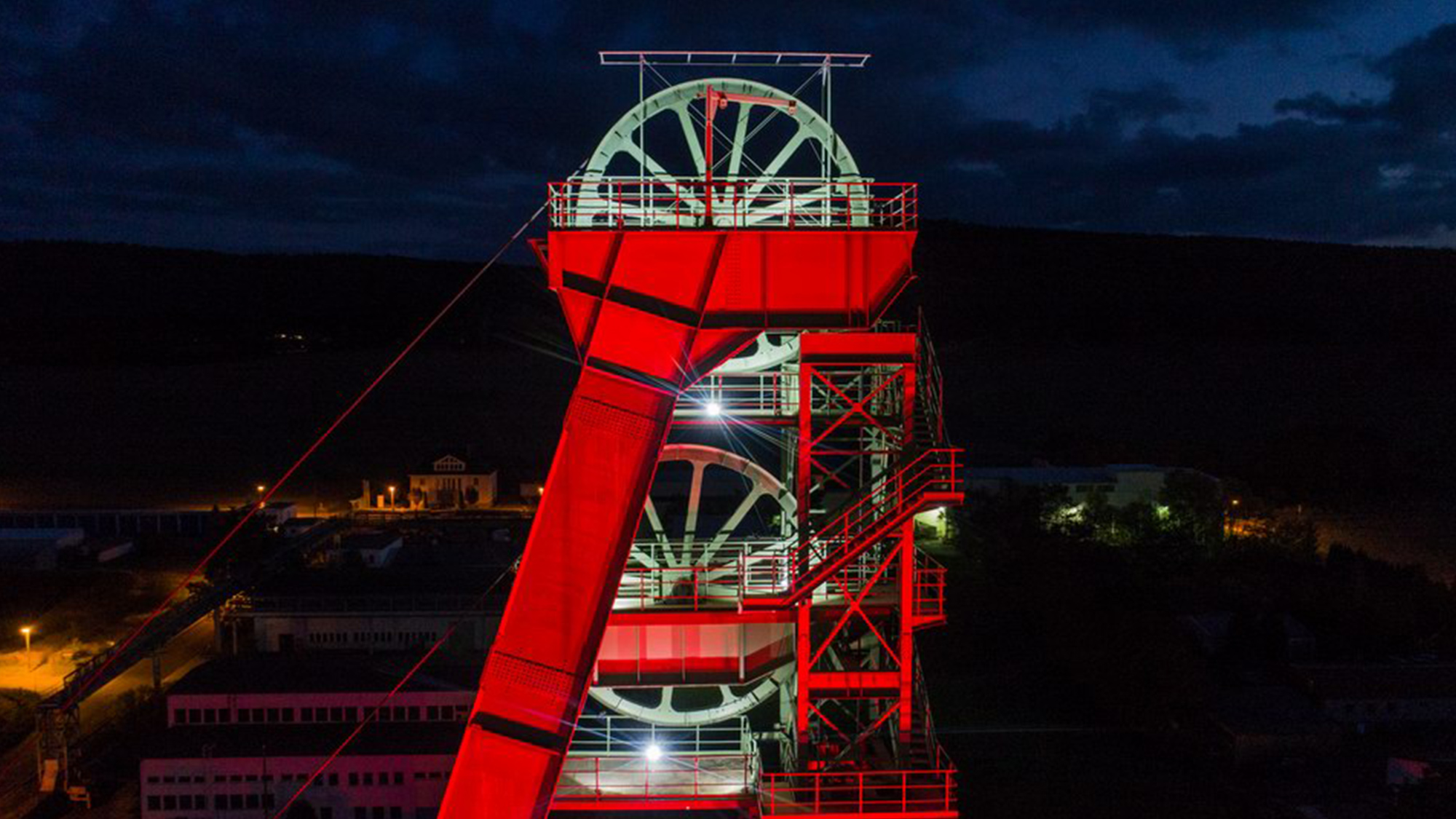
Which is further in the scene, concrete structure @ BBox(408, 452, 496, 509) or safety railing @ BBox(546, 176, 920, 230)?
concrete structure @ BBox(408, 452, 496, 509)

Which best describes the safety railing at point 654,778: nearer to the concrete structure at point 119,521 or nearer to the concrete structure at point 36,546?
the concrete structure at point 36,546

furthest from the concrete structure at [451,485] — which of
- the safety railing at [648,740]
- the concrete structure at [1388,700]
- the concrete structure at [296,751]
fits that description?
the concrete structure at [1388,700]

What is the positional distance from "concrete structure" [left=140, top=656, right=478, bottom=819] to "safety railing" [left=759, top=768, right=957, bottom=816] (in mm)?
10119

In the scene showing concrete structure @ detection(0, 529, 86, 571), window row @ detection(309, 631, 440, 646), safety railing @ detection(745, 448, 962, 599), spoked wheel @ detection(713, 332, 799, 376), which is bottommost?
window row @ detection(309, 631, 440, 646)

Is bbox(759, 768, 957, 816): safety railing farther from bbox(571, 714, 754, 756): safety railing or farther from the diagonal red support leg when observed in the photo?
the diagonal red support leg

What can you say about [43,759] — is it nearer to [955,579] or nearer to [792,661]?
[792,661]

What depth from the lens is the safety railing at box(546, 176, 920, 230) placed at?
781 cm

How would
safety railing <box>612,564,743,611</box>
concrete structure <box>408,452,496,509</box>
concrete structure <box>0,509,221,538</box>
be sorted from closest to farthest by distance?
safety railing <box>612,564,743,611</box>
concrete structure <box>0,509,221,538</box>
concrete structure <box>408,452,496,509</box>

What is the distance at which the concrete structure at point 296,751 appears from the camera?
17.7 metres

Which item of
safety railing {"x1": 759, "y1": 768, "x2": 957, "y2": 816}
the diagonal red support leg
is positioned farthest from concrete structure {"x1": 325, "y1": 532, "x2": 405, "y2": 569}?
the diagonal red support leg

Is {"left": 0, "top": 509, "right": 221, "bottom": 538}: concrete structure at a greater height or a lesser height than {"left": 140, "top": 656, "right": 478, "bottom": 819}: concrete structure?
greater

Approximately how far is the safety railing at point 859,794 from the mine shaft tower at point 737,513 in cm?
3

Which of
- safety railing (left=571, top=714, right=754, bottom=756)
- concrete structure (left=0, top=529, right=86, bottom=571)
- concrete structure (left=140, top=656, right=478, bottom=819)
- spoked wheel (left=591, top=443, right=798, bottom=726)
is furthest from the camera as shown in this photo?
concrete structure (left=0, top=529, right=86, bottom=571)

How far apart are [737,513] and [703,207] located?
4.55 meters
